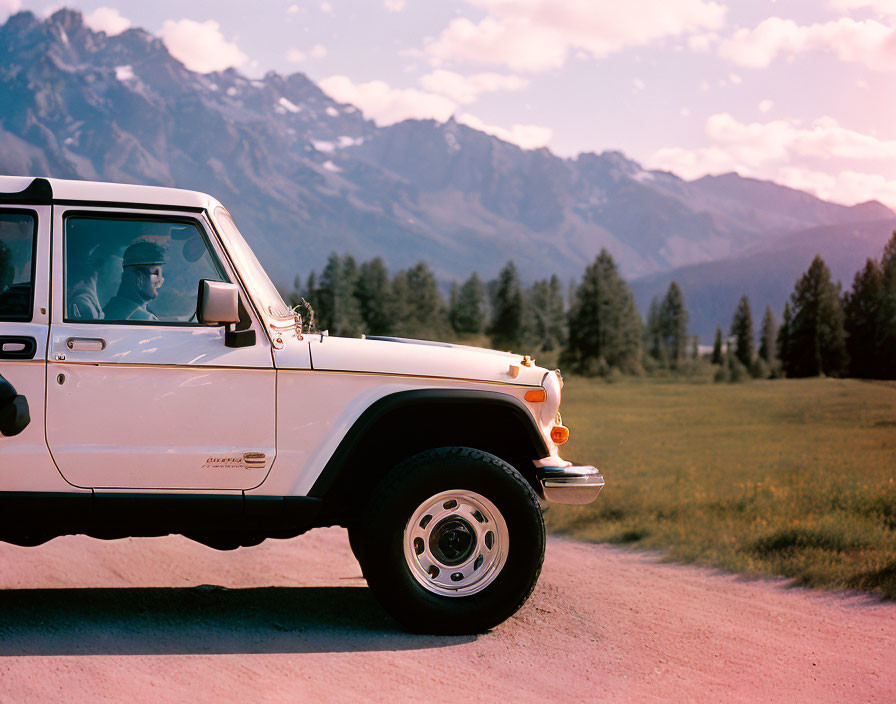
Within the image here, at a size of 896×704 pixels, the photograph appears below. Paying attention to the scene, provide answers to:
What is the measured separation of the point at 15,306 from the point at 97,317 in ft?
1.52

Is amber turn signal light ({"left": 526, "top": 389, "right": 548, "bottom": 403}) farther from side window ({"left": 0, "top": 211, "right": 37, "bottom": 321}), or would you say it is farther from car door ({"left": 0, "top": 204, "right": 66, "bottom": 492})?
side window ({"left": 0, "top": 211, "right": 37, "bottom": 321})

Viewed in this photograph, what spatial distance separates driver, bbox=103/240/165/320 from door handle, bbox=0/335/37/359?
0.51 m

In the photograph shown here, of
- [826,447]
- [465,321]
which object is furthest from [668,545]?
[465,321]

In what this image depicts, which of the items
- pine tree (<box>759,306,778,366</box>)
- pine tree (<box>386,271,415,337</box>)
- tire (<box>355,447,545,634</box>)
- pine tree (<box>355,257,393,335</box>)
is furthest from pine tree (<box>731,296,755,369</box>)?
tire (<box>355,447,545,634</box>)

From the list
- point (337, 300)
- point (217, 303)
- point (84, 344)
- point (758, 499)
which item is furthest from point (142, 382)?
point (337, 300)

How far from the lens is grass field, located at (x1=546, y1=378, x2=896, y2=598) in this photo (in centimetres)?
809

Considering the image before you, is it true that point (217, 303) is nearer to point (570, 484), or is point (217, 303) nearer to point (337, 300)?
point (570, 484)

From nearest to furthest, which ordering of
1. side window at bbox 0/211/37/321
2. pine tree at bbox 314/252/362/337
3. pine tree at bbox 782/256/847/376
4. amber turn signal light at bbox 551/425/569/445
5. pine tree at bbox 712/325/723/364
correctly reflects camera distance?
side window at bbox 0/211/37/321
amber turn signal light at bbox 551/425/569/445
pine tree at bbox 782/256/847/376
pine tree at bbox 314/252/362/337
pine tree at bbox 712/325/723/364

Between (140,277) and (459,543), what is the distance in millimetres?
2540

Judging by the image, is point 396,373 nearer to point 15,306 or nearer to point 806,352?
point 15,306

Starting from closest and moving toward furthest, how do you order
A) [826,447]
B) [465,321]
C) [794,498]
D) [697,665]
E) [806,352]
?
[697,665]
[794,498]
[826,447]
[806,352]
[465,321]

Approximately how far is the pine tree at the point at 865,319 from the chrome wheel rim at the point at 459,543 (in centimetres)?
5285

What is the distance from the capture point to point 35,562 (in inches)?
270

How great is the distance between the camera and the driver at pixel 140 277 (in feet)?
16.9
